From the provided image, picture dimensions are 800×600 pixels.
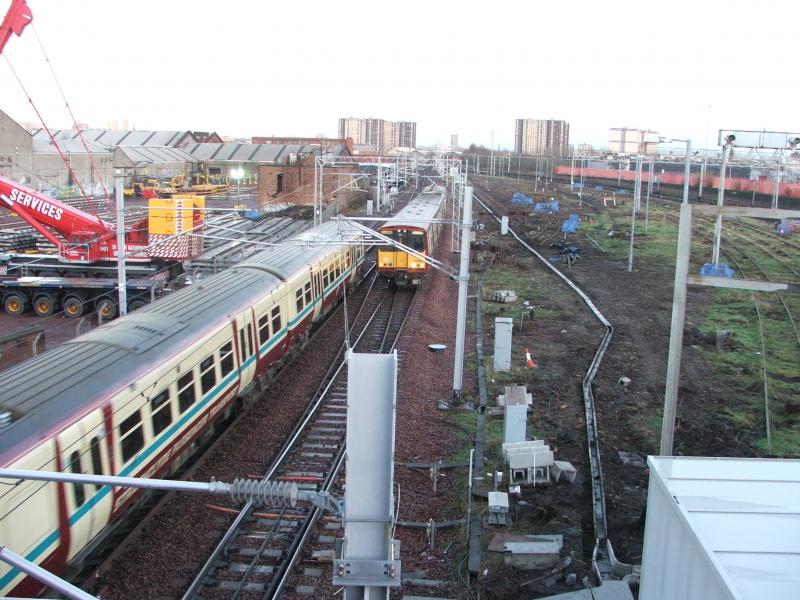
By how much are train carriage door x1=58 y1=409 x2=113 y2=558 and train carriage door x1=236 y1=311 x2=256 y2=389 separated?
155 inches

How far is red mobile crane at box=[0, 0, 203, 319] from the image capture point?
58.7ft

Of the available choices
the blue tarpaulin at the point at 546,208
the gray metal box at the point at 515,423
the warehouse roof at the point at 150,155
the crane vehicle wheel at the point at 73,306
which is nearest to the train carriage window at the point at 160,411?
the gray metal box at the point at 515,423

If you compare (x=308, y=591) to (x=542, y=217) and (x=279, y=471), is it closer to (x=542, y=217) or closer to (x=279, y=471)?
(x=279, y=471)

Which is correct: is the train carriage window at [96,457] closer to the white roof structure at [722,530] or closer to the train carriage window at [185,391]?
the train carriage window at [185,391]

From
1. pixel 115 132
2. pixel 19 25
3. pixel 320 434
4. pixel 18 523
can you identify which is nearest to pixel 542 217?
pixel 19 25

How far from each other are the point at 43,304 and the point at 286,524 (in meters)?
13.5

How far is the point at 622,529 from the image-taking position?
802 centimetres

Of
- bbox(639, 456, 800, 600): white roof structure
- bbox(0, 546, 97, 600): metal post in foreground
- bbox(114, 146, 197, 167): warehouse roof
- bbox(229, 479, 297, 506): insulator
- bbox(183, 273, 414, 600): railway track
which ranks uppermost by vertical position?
bbox(114, 146, 197, 167): warehouse roof

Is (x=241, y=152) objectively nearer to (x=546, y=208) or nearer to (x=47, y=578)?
(x=546, y=208)

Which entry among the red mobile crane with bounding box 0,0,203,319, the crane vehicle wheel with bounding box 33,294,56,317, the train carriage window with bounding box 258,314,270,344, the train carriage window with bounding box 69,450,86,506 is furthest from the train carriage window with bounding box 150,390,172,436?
the crane vehicle wheel with bounding box 33,294,56,317

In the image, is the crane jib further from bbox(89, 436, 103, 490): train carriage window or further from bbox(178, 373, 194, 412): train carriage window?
bbox(89, 436, 103, 490): train carriage window

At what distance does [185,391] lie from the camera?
863 centimetres

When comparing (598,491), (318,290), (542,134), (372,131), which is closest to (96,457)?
(598,491)

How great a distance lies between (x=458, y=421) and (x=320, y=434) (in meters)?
2.16
